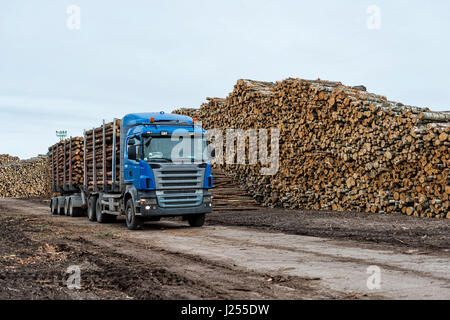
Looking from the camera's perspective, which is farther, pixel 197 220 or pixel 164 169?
pixel 197 220

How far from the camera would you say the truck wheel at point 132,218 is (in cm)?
1446

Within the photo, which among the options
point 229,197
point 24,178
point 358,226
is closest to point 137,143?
point 358,226

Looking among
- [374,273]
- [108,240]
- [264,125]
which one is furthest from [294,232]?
[264,125]

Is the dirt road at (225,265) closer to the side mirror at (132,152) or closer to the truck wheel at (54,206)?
the side mirror at (132,152)

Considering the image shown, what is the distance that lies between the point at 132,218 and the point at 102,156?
13.3 ft

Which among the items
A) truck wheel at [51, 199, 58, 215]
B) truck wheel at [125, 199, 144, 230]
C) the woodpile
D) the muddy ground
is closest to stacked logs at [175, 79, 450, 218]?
the woodpile

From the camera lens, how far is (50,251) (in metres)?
9.80

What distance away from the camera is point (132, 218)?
14602 mm

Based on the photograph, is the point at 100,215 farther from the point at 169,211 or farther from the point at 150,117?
the point at 150,117

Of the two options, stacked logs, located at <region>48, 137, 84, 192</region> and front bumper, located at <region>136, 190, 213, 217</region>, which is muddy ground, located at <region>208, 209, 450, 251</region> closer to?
front bumper, located at <region>136, 190, 213, 217</region>

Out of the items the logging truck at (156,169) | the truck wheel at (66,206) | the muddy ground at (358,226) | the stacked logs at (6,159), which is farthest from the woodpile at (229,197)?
the stacked logs at (6,159)

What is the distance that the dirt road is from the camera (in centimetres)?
589

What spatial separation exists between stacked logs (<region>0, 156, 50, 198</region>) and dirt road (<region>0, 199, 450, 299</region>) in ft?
127
